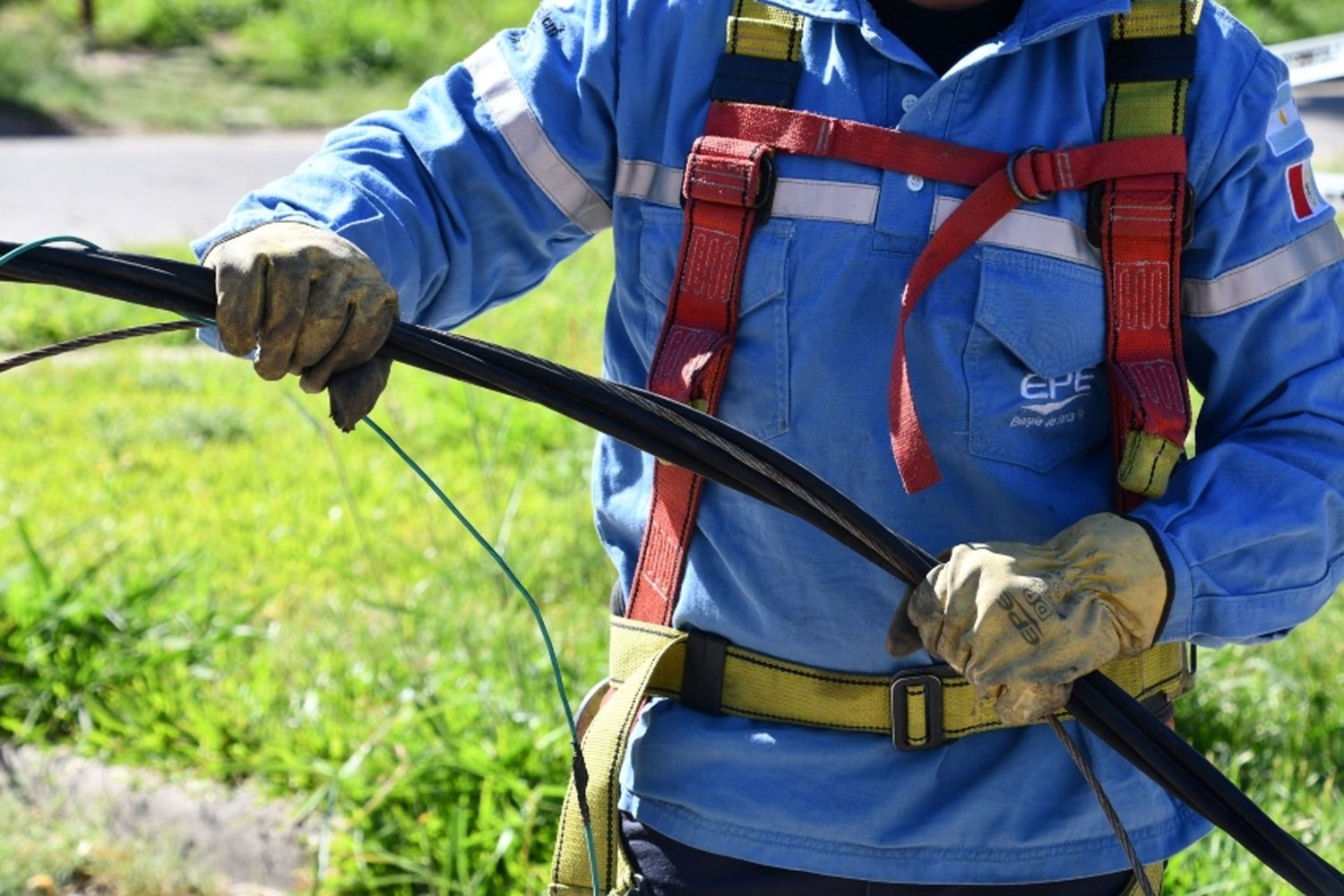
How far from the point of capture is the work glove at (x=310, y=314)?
5.36 feet

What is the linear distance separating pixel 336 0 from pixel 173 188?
19.1 feet

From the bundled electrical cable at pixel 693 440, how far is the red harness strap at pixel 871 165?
8.7 inches

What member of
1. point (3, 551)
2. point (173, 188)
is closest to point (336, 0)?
point (173, 188)

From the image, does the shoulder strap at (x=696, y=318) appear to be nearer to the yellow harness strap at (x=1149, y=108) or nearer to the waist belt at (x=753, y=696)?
the waist belt at (x=753, y=696)

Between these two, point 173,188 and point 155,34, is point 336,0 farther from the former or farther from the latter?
point 173,188

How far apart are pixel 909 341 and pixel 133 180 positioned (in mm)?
8869

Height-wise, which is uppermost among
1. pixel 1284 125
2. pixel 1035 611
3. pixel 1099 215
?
pixel 1284 125

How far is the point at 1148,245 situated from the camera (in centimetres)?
182

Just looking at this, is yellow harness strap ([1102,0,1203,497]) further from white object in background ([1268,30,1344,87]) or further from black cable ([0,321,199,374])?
white object in background ([1268,30,1344,87])

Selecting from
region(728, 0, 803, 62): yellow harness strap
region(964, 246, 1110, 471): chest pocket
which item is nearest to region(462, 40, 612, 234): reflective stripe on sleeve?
region(728, 0, 803, 62): yellow harness strap

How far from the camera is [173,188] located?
981 centimetres

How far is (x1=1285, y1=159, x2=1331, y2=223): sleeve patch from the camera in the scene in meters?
1.88

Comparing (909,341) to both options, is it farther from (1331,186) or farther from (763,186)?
(1331,186)

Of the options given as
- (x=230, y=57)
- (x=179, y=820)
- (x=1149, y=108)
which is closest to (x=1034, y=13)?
(x=1149, y=108)
